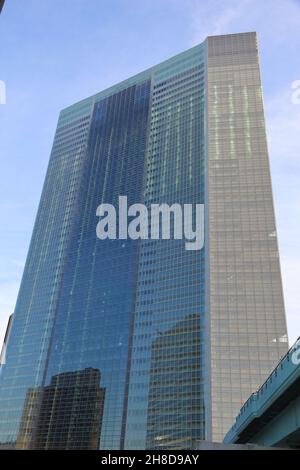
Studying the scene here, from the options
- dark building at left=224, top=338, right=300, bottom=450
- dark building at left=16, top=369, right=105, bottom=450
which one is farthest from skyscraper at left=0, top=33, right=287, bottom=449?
dark building at left=224, top=338, right=300, bottom=450

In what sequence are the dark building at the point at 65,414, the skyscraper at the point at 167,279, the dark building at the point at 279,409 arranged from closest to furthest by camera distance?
the dark building at the point at 279,409
the skyscraper at the point at 167,279
the dark building at the point at 65,414

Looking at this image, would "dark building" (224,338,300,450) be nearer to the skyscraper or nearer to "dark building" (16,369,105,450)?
the skyscraper

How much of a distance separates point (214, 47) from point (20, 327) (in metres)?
138

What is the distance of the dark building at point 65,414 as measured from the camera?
424 feet

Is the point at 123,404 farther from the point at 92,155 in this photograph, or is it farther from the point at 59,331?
the point at 92,155

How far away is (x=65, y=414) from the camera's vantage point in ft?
448
